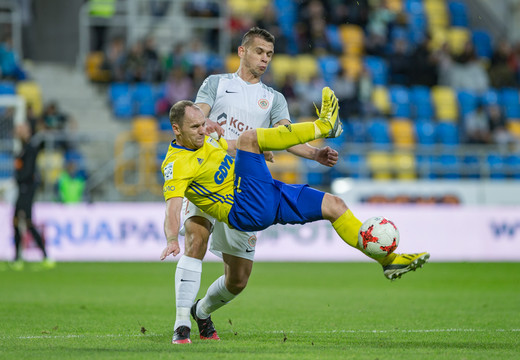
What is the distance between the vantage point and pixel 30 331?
6934 mm

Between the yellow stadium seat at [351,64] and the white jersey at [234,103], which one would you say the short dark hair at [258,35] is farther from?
the yellow stadium seat at [351,64]

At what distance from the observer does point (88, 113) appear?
2055 cm

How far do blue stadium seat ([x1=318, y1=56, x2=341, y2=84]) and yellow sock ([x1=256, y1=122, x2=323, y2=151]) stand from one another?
16.0 meters

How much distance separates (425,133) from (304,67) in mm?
3704

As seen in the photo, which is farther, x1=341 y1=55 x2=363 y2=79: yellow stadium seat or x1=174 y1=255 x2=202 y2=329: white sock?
x1=341 y1=55 x2=363 y2=79: yellow stadium seat

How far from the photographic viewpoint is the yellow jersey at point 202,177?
240 inches

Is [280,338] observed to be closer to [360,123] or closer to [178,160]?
[178,160]

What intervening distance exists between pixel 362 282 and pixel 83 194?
7.30 metres

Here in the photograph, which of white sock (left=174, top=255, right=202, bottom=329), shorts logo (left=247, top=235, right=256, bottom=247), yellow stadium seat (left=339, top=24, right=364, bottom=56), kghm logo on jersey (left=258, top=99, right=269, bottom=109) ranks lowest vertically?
white sock (left=174, top=255, right=202, bottom=329)

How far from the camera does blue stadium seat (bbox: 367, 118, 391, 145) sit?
20.5 meters

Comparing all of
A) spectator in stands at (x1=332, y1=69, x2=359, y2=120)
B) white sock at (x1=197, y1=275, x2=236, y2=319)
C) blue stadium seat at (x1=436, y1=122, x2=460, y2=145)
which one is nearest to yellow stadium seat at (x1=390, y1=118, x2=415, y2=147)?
blue stadium seat at (x1=436, y1=122, x2=460, y2=145)

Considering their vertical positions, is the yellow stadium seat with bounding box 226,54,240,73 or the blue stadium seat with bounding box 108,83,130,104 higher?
the yellow stadium seat with bounding box 226,54,240,73

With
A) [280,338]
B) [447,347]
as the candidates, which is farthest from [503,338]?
[280,338]

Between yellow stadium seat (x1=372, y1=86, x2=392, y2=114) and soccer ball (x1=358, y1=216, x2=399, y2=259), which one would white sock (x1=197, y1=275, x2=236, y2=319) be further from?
yellow stadium seat (x1=372, y1=86, x2=392, y2=114)
